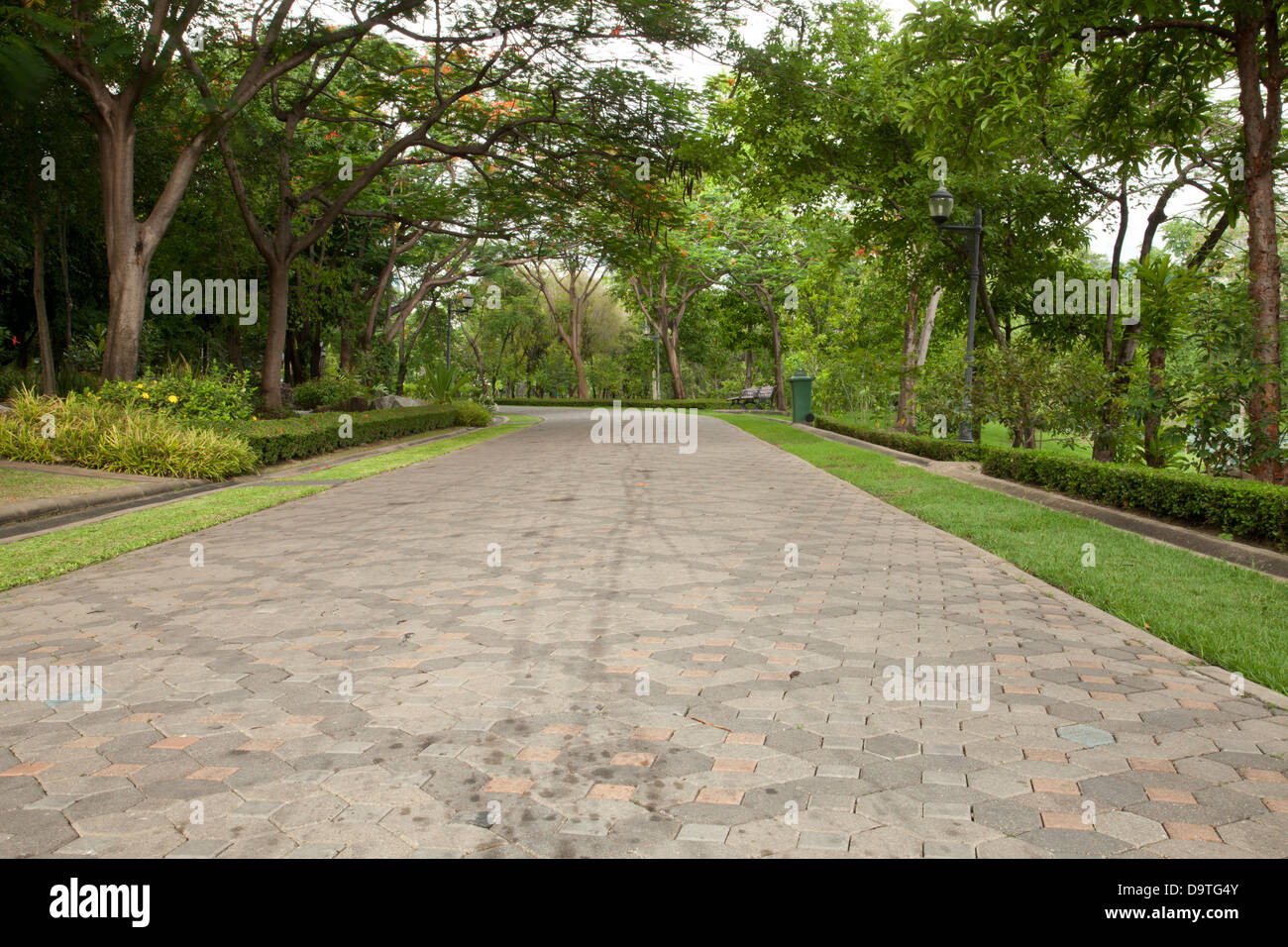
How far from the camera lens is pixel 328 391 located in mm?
25234

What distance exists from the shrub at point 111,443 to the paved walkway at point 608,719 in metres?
6.10

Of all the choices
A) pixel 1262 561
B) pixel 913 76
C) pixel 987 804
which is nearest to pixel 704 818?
pixel 987 804

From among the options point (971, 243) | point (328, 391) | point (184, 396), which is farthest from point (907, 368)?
point (328, 391)

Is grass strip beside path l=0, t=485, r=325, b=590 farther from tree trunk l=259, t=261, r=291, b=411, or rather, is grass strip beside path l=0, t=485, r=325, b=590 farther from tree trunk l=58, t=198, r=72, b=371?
tree trunk l=58, t=198, r=72, b=371

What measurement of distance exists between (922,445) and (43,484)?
1419cm

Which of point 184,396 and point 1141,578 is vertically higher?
point 184,396

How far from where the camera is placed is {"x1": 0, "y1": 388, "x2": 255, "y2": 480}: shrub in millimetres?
12508

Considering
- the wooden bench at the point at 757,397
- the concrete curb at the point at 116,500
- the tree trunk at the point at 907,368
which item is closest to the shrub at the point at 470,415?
the concrete curb at the point at 116,500

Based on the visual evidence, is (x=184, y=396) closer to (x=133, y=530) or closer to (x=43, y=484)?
(x=43, y=484)

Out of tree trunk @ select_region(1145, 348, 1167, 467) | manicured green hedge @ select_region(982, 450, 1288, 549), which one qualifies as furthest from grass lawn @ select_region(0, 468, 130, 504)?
tree trunk @ select_region(1145, 348, 1167, 467)

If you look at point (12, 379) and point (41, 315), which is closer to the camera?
point (41, 315)

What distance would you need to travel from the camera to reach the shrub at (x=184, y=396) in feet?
47.2

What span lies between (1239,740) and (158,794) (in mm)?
4273

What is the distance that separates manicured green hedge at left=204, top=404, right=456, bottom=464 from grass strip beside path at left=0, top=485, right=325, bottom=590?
331cm
